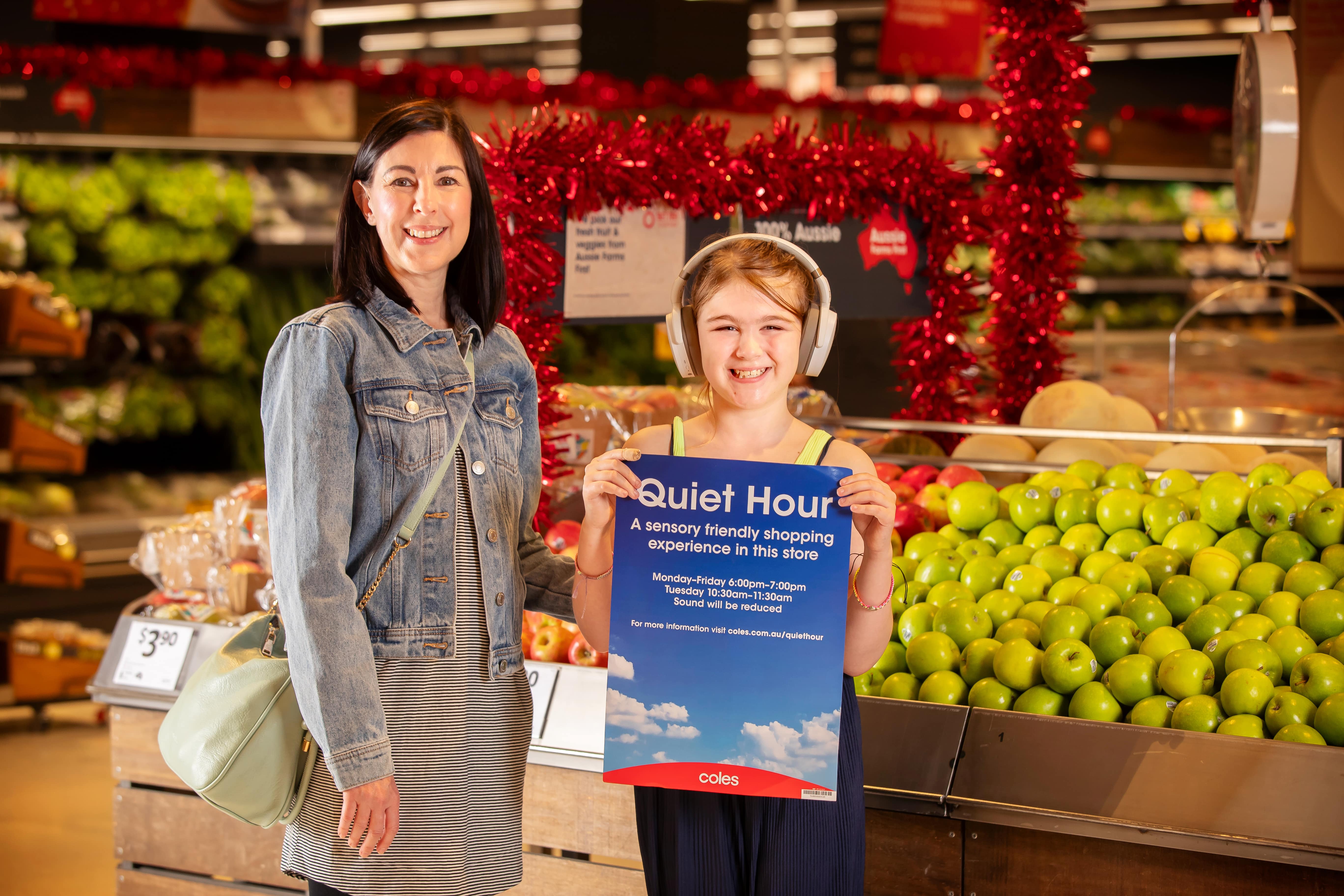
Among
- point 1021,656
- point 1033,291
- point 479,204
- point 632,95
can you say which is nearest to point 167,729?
point 479,204

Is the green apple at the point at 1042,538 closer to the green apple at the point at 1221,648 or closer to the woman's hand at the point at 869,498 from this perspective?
the green apple at the point at 1221,648

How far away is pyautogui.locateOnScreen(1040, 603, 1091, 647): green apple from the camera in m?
2.00

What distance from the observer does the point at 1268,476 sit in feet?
7.56

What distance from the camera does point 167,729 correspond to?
1.59 meters

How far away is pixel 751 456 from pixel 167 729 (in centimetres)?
91

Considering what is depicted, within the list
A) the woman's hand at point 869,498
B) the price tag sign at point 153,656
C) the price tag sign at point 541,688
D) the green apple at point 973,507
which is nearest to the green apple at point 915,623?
the green apple at point 973,507

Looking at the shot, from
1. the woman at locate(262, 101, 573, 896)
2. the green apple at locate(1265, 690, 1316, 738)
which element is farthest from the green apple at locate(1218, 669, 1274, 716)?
the woman at locate(262, 101, 573, 896)

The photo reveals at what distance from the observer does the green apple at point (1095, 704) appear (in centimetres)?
190

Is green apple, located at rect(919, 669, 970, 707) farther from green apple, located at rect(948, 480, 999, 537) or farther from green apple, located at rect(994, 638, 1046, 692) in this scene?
green apple, located at rect(948, 480, 999, 537)

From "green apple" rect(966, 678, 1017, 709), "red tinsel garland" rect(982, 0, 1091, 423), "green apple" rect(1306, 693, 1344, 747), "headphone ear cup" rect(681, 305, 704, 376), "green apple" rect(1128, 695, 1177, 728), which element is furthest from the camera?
"red tinsel garland" rect(982, 0, 1091, 423)

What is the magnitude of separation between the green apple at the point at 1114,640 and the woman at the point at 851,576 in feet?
2.25

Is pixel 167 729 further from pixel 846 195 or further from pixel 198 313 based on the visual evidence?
pixel 198 313

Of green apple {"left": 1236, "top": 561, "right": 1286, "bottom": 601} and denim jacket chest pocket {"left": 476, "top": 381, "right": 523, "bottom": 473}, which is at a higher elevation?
denim jacket chest pocket {"left": 476, "top": 381, "right": 523, "bottom": 473}

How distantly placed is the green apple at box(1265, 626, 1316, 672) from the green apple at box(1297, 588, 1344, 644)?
0.04 meters
